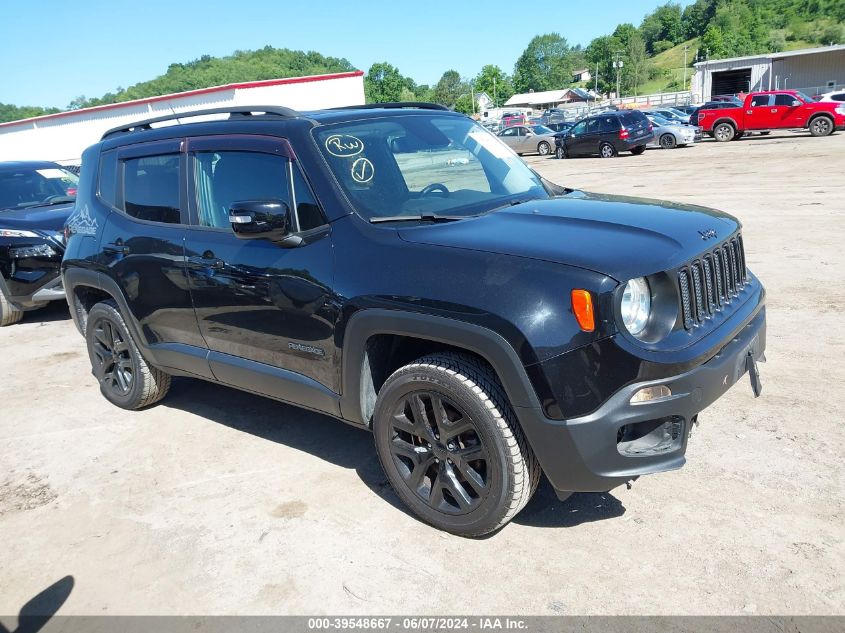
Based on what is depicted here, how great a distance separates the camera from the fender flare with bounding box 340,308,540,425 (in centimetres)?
273

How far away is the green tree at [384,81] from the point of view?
144250mm

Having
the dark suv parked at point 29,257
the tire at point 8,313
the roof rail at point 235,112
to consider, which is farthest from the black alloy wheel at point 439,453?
the tire at point 8,313

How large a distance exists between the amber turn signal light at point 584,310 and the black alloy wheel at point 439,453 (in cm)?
67

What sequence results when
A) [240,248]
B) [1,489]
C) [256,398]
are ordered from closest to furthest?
1. [240,248]
2. [1,489]
3. [256,398]

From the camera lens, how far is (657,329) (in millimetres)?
2791

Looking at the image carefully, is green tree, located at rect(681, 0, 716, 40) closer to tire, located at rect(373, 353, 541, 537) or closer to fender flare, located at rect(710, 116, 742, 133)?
fender flare, located at rect(710, 116, 742, 133)

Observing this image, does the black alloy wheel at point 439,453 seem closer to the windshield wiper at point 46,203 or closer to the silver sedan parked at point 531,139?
the windshield wiper at point 46,203

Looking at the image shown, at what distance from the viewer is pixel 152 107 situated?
3819cm

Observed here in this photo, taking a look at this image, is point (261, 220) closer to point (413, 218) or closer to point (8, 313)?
point (413, 218)

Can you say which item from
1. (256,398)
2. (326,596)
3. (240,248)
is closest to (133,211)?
(240,248)

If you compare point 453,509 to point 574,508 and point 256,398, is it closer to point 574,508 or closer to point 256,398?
point 574,508

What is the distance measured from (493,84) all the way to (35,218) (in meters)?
159

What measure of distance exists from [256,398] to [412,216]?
2462 mm

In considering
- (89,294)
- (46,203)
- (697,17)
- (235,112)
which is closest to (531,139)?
(46,203)
